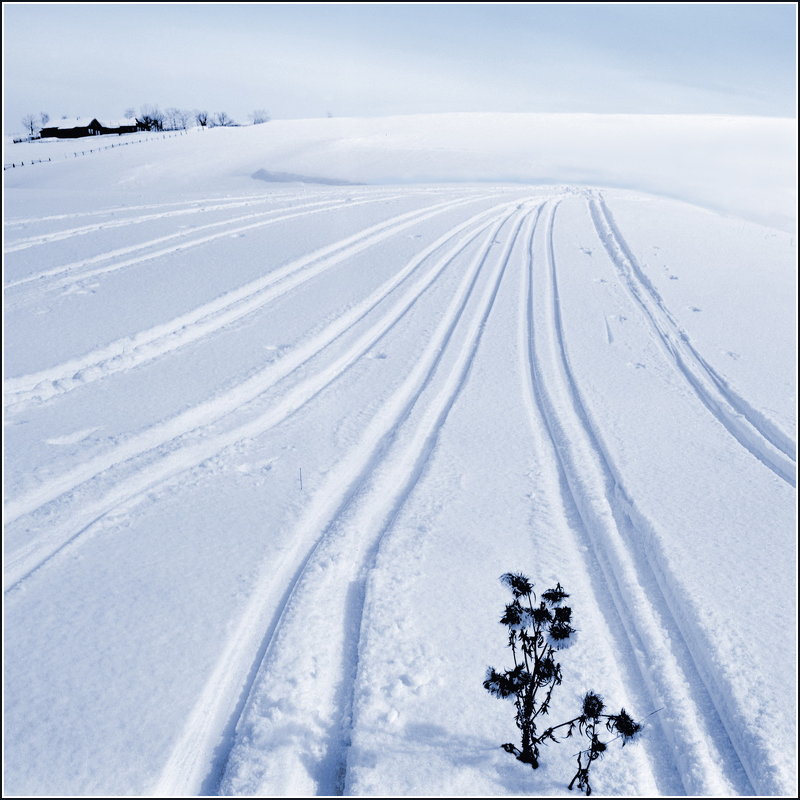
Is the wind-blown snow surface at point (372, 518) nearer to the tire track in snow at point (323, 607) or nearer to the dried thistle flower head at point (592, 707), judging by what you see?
the tire track in snow at point (323, 607)

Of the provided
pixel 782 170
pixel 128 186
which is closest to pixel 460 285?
pixel 128 186

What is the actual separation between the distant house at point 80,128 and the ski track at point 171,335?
70.4 meters

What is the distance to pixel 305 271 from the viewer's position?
10992 mm

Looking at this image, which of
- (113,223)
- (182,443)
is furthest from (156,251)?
(182,443)

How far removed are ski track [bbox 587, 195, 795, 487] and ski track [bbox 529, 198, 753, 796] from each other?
5.64 ft

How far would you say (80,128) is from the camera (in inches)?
2672

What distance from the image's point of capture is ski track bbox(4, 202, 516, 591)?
14.5 ft

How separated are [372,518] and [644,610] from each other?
83.4 inches

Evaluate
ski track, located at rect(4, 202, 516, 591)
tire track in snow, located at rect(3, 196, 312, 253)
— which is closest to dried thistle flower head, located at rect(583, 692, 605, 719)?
ski track, located at rect(4, 202, 516, 591)

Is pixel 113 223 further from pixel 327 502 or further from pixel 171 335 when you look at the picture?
pixel 327 502

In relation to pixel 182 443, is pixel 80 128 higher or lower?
higher

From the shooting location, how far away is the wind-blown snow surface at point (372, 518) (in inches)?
121

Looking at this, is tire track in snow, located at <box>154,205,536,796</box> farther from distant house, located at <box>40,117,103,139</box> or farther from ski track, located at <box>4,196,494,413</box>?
distant house, located at <box>40,117,103,139</box>

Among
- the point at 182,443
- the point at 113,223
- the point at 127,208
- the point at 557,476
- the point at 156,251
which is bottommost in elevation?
the point at 557,476
